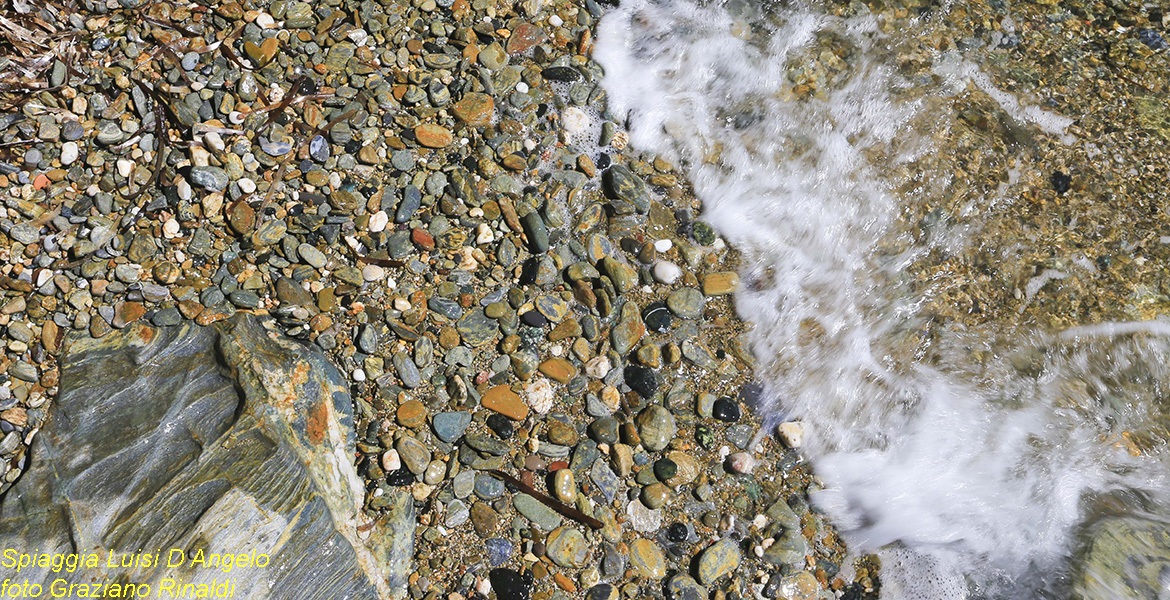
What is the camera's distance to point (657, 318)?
3.00 m

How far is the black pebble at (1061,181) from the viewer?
11.3ft

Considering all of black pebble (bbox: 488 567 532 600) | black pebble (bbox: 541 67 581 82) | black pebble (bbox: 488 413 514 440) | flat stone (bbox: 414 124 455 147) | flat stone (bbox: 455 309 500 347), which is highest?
black pebble (bbox: 541 67 581 82)

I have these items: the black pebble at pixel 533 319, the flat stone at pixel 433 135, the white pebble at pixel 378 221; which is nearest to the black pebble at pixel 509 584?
the black pebble at pixel 533 319

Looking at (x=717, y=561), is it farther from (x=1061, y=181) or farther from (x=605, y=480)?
(x=1061, y=181)

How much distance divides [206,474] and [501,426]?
101 centimetres

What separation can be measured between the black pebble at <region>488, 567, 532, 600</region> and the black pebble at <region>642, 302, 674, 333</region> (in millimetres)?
1091

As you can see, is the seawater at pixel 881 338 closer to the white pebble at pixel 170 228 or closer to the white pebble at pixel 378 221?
the white pebble at pixel 378 221

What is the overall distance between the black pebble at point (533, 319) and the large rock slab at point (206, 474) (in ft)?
2.43

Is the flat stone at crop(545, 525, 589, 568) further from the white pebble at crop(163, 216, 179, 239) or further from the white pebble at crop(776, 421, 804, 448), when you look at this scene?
the white pebble at crop(163, 216, 179, 239)

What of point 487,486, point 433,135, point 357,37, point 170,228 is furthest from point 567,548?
point 357,37

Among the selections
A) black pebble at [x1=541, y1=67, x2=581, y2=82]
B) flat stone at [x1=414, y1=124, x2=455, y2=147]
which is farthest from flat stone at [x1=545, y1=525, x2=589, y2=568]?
black pebble at [x1=541, y1=67, x2=581, y2=82]

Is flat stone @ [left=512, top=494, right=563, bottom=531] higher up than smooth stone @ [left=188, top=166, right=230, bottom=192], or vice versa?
smooth stone @ [left=188, top=166, right=230, bottom=192]

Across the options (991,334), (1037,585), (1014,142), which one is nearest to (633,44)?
(1014,142)

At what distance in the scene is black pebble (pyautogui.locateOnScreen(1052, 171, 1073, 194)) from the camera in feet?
11.3
